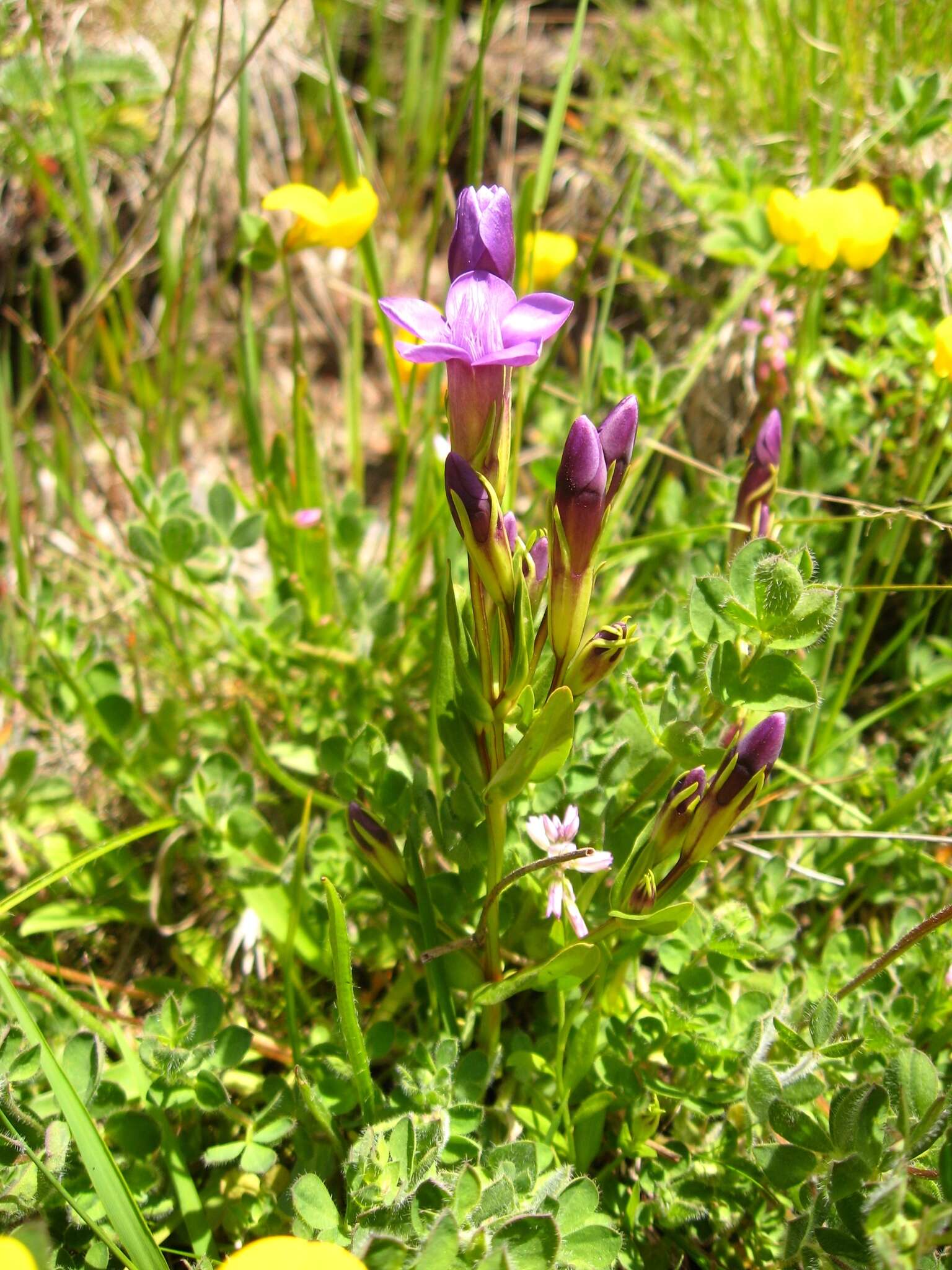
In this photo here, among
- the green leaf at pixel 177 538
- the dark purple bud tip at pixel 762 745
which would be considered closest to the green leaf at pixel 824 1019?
the dark purple bud tip at pixel 762 745

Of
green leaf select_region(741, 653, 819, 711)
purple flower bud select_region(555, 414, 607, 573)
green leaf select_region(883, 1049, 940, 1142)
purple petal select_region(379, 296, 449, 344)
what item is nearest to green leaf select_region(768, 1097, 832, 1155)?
green leaf select_region(883, 1049, 940, 1142)

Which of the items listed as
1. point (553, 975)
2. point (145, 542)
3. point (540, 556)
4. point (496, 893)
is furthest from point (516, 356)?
point (145, 542)

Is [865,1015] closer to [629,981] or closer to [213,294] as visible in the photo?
[629,981]

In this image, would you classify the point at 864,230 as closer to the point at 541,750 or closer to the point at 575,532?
the point at 575,532

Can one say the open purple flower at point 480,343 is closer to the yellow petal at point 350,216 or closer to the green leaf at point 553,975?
the green leaf at point 553,975

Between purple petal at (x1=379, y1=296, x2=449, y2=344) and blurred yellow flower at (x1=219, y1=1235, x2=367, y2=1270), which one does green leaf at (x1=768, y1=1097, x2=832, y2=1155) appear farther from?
purple petal at (x1=379, y1=296, x2=449, y2=344)

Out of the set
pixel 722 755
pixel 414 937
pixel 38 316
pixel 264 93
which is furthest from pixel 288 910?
pixel 264 93
